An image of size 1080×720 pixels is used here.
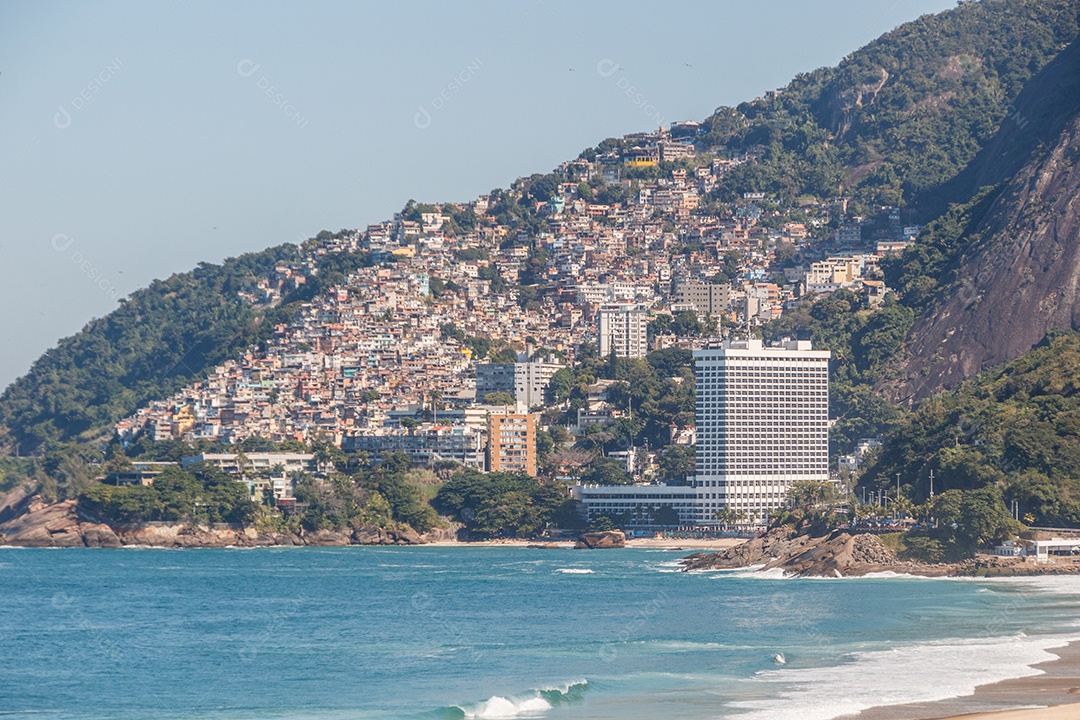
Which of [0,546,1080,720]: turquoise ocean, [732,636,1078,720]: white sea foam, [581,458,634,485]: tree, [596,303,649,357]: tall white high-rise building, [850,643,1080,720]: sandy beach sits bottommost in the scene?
[0,546,1080,720]: turquoise ocean

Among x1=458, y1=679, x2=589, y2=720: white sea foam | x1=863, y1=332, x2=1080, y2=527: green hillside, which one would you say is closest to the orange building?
x1=863, y1=332, x2=1080, y2=527: green hillside

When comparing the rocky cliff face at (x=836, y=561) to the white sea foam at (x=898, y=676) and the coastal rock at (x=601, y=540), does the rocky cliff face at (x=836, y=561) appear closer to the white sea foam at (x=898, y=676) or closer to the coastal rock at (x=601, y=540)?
the coastal rock at (x=601, y=540)

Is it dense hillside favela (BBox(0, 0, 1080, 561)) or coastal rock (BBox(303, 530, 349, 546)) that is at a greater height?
dense hillside favela (BBox(0, 0, 1080, 561))

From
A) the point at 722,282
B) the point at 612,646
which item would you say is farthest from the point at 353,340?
the point at 612,646

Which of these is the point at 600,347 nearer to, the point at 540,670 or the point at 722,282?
the point at 722,282

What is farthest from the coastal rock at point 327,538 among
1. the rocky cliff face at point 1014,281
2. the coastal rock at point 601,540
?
the rocky cliff face at point 1014,281

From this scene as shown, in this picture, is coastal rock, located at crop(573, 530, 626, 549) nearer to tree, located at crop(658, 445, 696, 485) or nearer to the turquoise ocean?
tree, located at crop(658, 445, 696, 485)


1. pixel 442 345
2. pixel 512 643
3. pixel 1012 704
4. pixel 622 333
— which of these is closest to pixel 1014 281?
pixel 622 333
